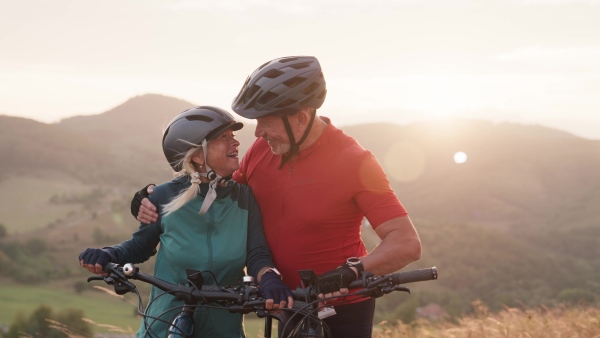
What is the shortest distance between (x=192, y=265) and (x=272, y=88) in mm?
1253

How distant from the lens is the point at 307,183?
4586 mm

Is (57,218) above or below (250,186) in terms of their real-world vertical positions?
below

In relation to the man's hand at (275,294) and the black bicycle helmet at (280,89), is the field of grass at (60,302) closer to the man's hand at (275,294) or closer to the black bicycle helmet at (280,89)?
the black bicycle helmet at (280,89)

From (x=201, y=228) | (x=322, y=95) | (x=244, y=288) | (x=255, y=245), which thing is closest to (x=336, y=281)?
(x=244, y=288)

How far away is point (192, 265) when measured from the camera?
163 inches

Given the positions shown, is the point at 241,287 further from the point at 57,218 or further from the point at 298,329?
→ the point at 57,218

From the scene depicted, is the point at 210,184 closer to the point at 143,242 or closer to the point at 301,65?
the point at 143,242

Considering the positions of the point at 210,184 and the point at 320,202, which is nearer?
the point at 210,184

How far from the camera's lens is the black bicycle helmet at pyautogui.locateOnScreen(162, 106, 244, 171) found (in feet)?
14.4

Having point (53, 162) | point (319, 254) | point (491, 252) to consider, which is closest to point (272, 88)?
point (319, 254)

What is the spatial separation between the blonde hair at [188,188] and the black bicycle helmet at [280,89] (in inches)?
17.2

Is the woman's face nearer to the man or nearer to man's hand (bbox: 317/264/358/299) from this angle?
the man

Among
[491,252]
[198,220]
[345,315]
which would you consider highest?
[198,220]

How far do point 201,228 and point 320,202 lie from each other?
0.80m
